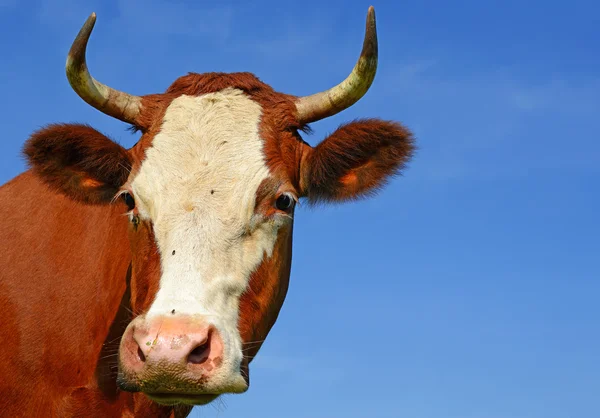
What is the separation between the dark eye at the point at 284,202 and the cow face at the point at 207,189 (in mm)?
14

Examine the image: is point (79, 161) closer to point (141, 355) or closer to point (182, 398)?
point (141, 355)

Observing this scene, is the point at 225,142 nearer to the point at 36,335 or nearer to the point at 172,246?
the point at 172,246

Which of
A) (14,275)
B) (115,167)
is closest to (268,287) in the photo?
(115,167)

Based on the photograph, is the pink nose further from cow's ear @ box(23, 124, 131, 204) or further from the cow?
cow's ear @ box(23, 124, 131, 204)

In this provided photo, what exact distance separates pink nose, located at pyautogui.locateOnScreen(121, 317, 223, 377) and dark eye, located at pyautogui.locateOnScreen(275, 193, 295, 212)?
1.49 metres

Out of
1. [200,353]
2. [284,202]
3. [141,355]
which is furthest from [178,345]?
[284,202]

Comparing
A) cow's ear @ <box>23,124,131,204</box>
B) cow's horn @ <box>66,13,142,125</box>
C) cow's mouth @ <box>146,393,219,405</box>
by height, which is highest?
cow's horn @ <box>66,13,142,125</box>

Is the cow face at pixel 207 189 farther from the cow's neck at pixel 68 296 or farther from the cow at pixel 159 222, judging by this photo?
the cow's neck at pixel 68 296

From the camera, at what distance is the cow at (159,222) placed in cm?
610

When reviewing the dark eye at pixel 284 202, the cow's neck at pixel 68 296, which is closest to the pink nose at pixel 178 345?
the dark eye at pixel 284 202

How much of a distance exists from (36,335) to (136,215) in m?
1.78

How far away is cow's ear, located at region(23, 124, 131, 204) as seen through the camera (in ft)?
25.2

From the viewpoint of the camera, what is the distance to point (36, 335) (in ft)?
25.0

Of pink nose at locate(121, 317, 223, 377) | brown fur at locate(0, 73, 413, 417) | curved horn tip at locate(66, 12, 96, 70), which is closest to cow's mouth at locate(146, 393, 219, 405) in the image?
pink nose at locate(121, 317, 223, 377)
